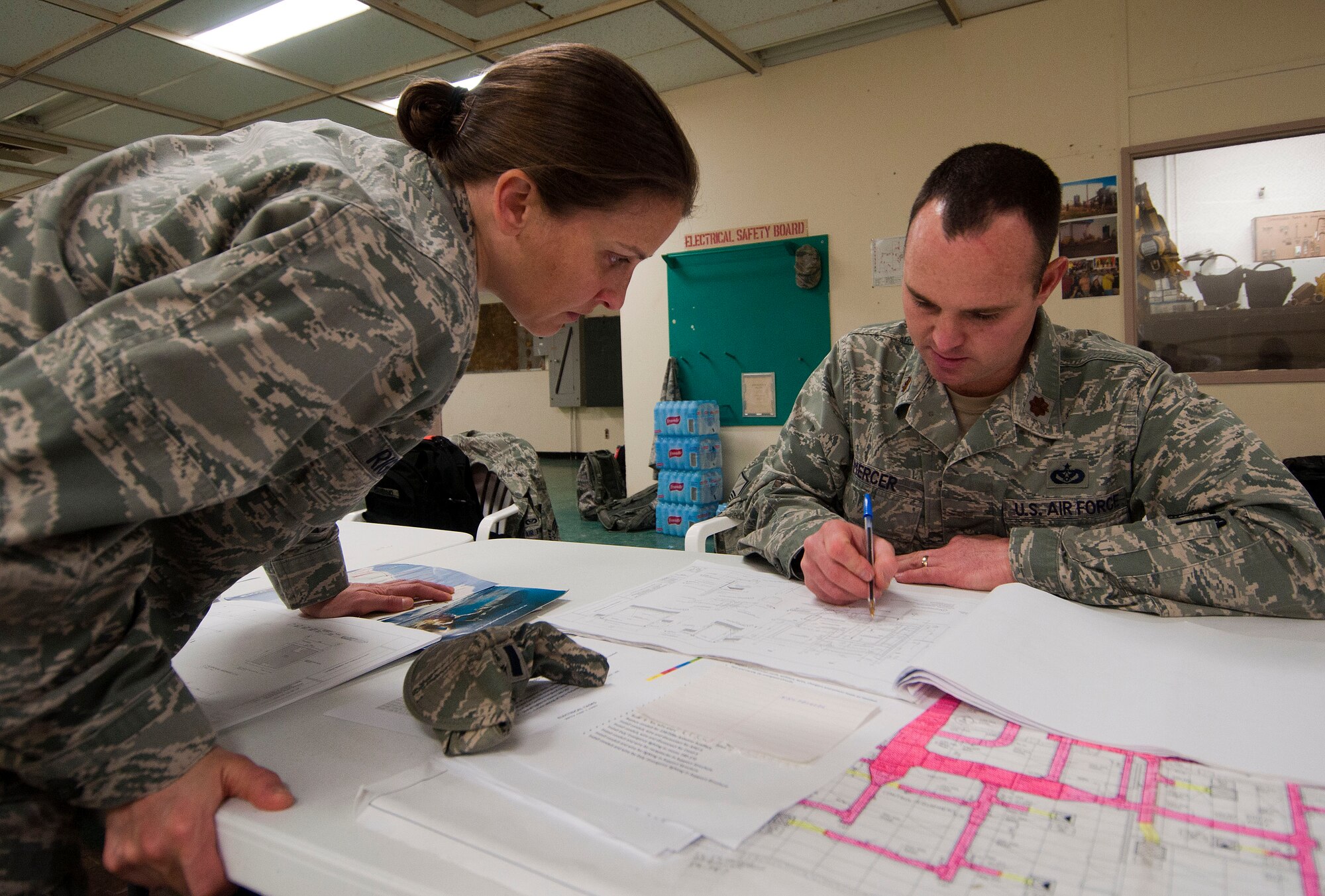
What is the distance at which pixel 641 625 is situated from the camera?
979 millimetres

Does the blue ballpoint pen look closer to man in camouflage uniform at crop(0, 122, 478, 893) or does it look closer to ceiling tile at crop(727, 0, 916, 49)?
man in camouflage uniform at crop(0, 122, 478, 893)

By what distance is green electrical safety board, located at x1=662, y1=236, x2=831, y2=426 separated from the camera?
449cm

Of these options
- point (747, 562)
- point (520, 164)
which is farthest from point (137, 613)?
point (747, 562)

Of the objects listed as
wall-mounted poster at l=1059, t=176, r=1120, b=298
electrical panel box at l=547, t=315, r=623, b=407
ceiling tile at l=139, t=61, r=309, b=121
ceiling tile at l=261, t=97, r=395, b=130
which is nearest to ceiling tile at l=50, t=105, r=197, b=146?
ceiling tile at l=139, t=61, r=309, b=121

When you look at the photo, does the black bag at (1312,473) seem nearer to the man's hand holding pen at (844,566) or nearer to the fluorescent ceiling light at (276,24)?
the man's hand holding pen at (844,566)

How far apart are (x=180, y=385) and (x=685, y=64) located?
4569 millimetres

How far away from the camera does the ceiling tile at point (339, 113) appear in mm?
4816

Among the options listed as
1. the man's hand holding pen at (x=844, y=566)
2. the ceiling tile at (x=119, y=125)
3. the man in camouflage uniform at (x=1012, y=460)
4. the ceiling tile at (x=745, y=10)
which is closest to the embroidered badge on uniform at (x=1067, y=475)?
the man in camouflage uniform at (x=1012, y=460)

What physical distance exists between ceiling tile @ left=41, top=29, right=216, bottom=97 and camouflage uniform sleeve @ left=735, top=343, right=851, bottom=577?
4.14 m

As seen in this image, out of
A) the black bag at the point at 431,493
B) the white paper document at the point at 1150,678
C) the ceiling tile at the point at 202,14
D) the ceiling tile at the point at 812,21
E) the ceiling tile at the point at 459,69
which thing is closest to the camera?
the white paper document at the point at 1150,678

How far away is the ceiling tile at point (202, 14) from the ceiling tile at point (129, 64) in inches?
7.5

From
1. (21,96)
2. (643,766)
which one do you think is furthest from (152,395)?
(21,96)

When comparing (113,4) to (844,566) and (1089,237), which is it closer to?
(844,566)

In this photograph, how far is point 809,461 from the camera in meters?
1.49
